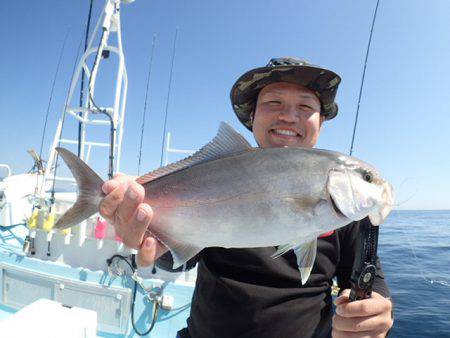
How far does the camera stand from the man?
5.86ft

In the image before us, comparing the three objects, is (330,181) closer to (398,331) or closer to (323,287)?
(323,287)

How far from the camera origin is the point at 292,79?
2463 mm

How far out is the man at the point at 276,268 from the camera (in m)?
1.79

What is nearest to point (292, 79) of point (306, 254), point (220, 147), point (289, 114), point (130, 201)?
point (289, 114)

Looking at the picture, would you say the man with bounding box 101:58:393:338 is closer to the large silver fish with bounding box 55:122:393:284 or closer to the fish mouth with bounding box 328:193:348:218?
the large silver fish with bounding box 55:122:393:284

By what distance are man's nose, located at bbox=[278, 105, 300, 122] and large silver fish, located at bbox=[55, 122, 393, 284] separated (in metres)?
0.67

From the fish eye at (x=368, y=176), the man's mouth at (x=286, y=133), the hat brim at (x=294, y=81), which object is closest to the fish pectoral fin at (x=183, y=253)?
the fish eye at (x=368, y=176)

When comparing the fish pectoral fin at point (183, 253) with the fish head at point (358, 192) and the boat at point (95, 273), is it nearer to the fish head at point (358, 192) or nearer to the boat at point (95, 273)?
the fish head at point (358, 192)

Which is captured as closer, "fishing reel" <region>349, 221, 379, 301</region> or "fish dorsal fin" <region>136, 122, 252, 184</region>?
"fishing reel" <region>349, 221, 379, 301</region>

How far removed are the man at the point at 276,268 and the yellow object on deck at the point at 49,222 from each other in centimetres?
370

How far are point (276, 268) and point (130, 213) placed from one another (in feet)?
3.73

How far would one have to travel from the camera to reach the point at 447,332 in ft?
20.9

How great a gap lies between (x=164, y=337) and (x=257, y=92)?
3.89 metres

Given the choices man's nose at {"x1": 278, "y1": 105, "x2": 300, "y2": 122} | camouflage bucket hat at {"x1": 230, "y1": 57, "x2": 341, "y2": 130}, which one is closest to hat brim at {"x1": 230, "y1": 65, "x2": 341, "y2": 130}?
camouflage bucket hat at {"x1": 230, "y1": 57, "x2": 341, "y2": 130}
